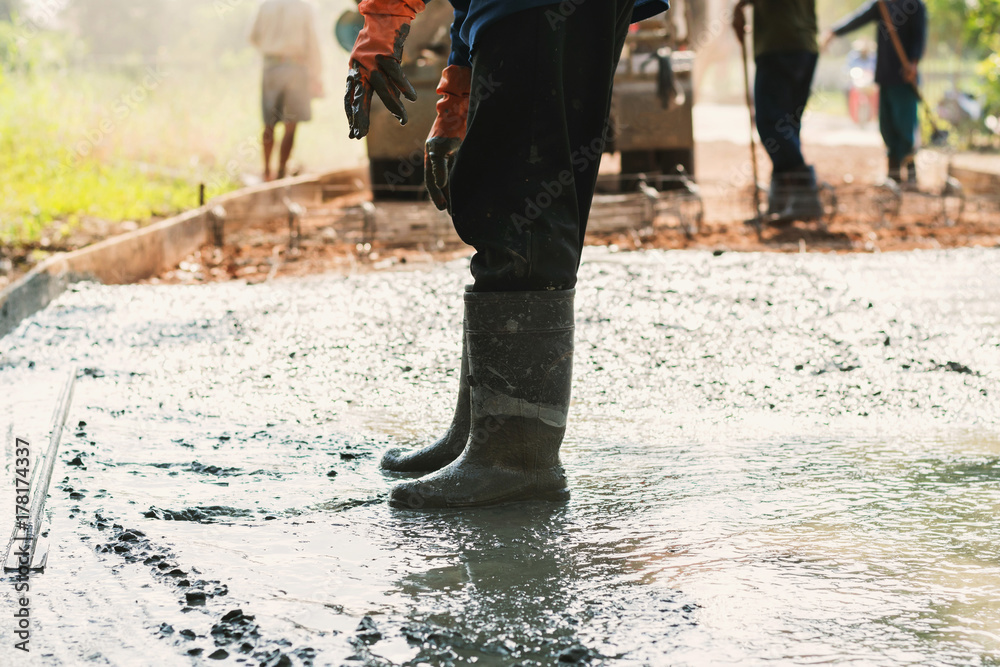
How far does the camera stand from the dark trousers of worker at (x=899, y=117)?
28.9ft

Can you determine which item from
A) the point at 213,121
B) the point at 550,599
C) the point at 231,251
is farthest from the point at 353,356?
the point at 213,121

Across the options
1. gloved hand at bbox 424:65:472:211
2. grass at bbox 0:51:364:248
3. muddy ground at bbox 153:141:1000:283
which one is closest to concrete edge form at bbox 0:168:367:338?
muddy ground at bbox 153:141:1000:283

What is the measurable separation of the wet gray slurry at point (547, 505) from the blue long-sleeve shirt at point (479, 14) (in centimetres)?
91

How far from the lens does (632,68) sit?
27.1ft

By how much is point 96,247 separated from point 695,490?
429cm

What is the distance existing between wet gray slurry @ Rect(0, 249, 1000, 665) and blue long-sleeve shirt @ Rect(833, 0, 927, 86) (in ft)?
17.1

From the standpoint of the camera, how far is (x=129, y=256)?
5.84 m

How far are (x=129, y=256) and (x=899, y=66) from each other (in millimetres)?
6276

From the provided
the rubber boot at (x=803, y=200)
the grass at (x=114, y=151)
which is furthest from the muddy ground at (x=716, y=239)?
the grass at (x=114, y=151)

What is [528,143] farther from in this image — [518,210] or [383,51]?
[383,51]

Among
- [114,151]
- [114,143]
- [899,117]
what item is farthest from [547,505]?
[114,143]

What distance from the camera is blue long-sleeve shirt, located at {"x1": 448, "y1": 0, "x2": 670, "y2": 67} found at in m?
1.98

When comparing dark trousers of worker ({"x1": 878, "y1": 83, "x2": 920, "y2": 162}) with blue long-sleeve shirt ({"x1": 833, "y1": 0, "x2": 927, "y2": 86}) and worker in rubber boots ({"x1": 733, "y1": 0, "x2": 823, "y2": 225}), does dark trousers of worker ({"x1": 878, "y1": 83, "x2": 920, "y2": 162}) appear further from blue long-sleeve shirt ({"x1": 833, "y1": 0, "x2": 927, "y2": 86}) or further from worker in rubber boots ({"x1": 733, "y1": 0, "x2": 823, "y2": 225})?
worker in rubber boots ({"x1": 733, "y1": 0, "x2": 823, "y2": 225})

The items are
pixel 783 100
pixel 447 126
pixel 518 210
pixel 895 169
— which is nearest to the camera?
pixel 518 210
